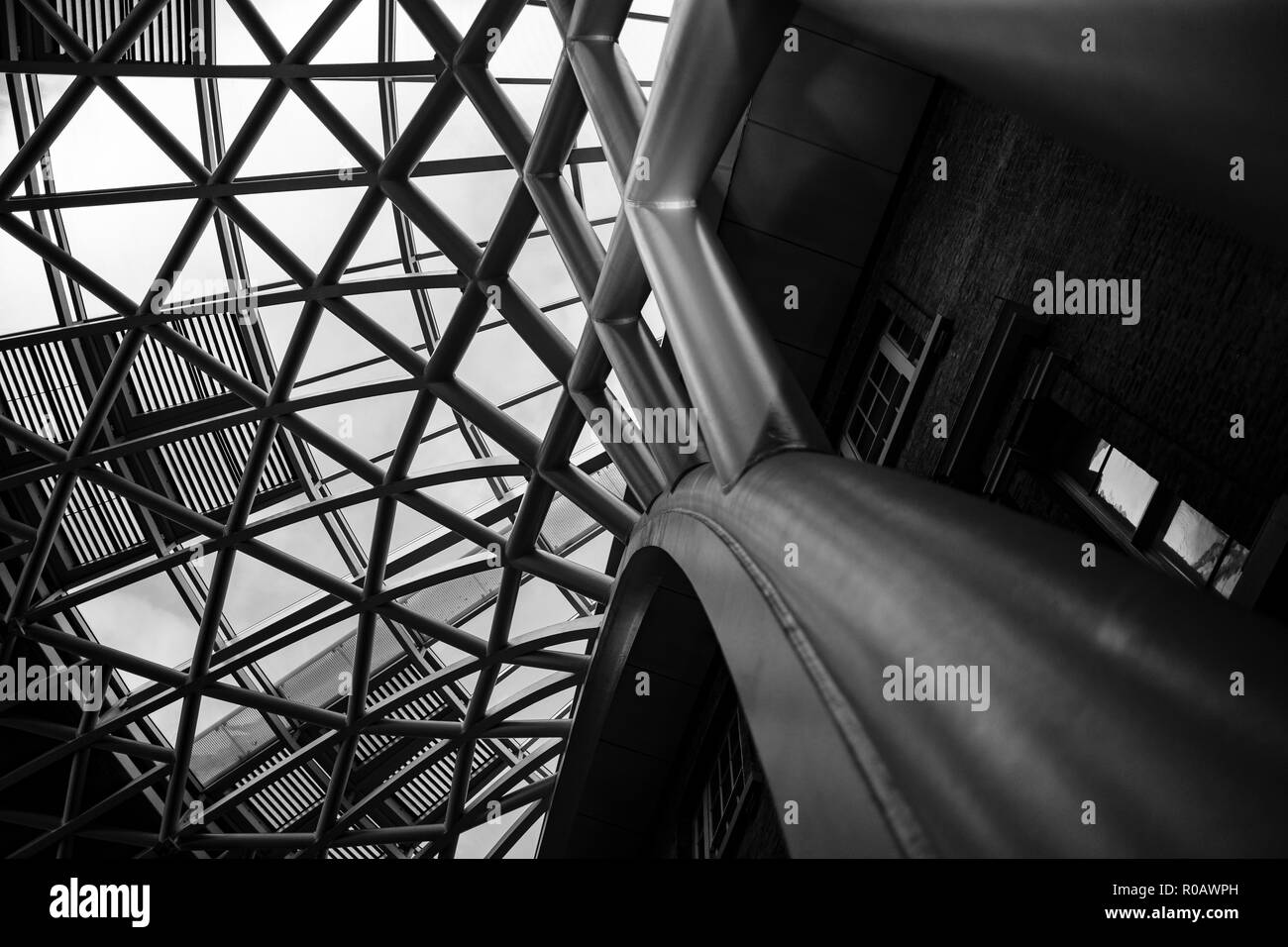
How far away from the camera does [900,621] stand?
12.5 feet

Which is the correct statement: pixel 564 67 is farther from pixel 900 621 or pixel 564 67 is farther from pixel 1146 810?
pixel 1146 810

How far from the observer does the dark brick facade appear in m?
6.14

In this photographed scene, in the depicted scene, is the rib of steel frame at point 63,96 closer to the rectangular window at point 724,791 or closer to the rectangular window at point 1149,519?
the rectangular window at point 724,791

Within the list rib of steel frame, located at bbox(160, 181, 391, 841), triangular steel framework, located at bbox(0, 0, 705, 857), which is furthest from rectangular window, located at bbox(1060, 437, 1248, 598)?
rib of steel frame, located at bbox(160, 181, 391, 841)

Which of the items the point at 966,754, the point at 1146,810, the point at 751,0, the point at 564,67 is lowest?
the point at 1146,810

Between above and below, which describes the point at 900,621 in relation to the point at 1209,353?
below

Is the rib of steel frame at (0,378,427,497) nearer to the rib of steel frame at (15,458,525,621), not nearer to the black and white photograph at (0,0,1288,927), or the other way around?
the black and white photograph at (0,0,1288,927)

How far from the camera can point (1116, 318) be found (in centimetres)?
779

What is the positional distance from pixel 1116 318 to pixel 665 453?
557 cm

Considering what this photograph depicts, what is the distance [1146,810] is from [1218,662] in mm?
483

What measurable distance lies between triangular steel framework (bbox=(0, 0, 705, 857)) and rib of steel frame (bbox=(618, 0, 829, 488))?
1.60 metres

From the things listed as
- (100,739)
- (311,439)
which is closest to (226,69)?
(311,439)

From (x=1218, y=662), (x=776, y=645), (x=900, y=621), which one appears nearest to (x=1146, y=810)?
(x=1218, y=662)

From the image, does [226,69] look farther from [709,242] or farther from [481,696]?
[481,696]
